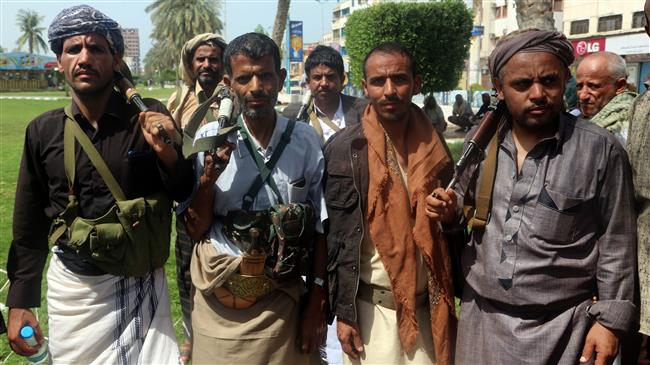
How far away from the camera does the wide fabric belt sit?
2.83 m

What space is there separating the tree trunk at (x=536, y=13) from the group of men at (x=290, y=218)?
516cm

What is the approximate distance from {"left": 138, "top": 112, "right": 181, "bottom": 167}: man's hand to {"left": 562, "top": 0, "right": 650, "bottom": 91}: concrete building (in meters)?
27.3

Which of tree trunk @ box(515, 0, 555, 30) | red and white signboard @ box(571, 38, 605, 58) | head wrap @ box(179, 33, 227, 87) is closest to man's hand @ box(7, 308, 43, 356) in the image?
head wrap @ box(179, 33, 227, 87)

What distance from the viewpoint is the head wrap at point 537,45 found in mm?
2406

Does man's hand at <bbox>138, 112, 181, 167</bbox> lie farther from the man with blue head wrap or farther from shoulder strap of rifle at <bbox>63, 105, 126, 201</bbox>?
shoulder strap of rifle at <bbox>63, 105, 126, 201</bbox>

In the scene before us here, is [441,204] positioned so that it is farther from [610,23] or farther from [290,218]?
[610,23]

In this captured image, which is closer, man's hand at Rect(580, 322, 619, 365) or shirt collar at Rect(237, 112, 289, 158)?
man's hand at Rect(580, 322, 619, 365)

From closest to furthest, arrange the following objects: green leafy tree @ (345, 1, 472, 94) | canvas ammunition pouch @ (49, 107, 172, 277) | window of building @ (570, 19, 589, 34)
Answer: canvas ammunition pouch @ (49, 107, 172, 277), green leafy tree @ (345, 1, 472, 94), window of building @ (570, 19, 589, 34)

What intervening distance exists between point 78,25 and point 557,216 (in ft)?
7.18

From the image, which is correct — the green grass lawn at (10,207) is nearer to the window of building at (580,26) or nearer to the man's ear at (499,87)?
the man's ear at (499,87)

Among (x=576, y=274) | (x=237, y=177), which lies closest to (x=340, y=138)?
(x=237, y=177)

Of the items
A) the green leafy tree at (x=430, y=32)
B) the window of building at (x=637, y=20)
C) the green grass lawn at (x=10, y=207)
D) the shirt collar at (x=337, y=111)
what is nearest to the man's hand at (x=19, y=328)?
the green grass lawn at (x=10, y=207)

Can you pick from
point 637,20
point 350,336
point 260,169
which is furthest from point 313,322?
point 637,20

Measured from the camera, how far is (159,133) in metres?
2.56
